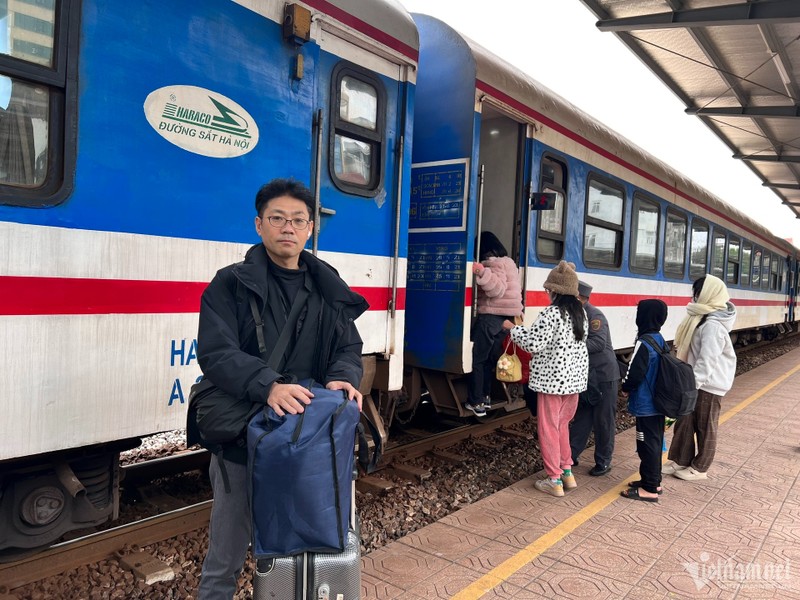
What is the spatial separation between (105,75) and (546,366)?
10.7 ft

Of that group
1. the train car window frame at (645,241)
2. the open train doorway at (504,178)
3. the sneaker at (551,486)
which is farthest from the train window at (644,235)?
the sneaker at (551,486)

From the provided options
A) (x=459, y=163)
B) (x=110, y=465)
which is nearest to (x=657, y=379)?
(x=459, y=163)

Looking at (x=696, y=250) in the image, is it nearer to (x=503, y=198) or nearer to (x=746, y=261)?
(x=746, y=261)

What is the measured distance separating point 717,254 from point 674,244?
3.06 metres

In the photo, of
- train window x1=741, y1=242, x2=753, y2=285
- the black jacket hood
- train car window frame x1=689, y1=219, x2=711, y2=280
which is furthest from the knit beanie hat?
train window x1=741, y1=242, x2=753, y2=285

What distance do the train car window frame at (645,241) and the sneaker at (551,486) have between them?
4.00 meters

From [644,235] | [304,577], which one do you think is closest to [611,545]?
[304,577]

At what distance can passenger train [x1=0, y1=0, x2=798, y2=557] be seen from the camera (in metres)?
2.41

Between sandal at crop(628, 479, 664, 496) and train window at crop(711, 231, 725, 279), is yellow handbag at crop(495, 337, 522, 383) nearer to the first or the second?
sandal at crop(628, 479, 664, 496)

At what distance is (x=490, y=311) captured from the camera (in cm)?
511

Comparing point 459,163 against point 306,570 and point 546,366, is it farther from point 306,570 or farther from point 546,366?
point 306,570

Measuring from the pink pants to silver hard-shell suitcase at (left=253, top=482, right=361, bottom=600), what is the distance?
107 inches

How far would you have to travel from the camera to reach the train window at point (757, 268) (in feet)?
49.7

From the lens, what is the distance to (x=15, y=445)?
2373 millimetres
